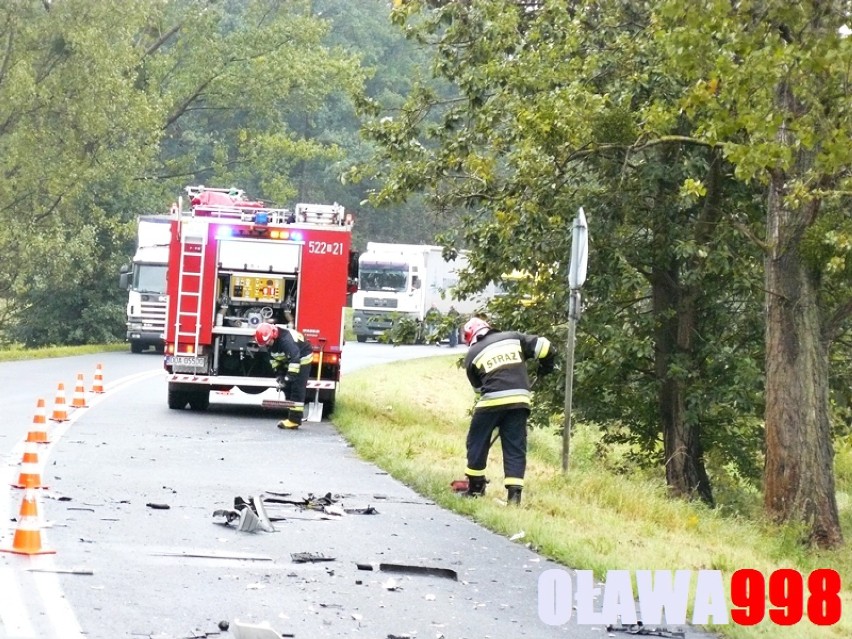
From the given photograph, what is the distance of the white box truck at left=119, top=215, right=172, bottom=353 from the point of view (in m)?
40.9

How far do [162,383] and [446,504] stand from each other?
1589 cm

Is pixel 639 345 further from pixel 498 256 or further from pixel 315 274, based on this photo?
pixel 315 274

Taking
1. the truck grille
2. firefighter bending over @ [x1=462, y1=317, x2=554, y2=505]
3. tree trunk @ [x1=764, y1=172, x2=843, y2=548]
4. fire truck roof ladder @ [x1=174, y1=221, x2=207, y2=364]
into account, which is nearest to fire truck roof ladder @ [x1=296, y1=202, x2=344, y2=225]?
fire truck roof ladder @ [x1=174, y1=221, x2=207, y2=364]

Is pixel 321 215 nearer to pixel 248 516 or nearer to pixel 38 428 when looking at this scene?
pixel 38 428

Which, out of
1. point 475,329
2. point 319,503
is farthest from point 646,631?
point 475,329

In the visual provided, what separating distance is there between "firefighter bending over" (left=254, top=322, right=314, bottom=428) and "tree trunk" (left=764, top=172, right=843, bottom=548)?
618 cm

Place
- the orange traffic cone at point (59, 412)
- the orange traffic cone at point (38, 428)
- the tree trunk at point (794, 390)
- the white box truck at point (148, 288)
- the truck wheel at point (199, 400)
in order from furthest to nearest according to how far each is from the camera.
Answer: the white box truck at point (148, 288) → the truck wheel at point (199, 400) → the orange traffic cone at point (59, 412) → the tree trunk at point (794, 390) → the orange traffic cone at point (38, 428)

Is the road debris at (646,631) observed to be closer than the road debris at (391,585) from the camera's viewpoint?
Yes

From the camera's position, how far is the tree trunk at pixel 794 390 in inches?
660

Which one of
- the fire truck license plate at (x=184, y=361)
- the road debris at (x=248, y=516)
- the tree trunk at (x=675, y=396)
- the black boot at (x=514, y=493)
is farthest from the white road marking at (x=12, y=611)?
the tree trunk at (x=675, y=396)

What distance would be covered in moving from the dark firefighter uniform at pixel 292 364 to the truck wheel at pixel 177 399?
204 centimetres

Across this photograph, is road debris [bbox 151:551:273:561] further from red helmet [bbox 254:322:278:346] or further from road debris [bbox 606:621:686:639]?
red helmet [bbox 254:322:278:346]

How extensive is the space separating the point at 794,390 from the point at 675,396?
12.3 ft

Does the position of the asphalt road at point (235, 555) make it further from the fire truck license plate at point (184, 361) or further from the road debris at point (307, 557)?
the fire truck license plate at point (184, 361)
